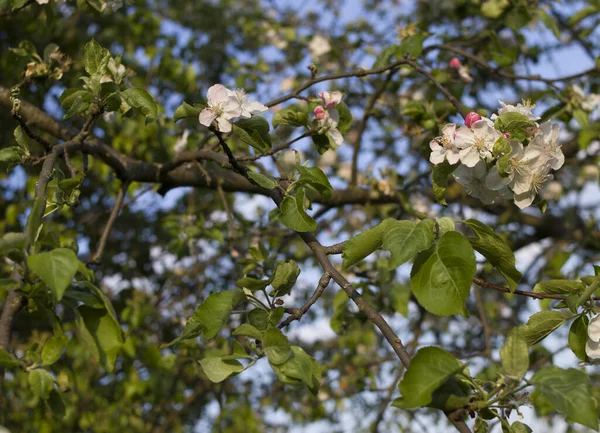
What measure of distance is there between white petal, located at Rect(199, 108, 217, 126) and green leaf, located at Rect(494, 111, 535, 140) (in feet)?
1.97

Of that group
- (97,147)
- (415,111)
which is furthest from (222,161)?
(415,111)

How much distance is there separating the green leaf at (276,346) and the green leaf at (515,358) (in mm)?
356

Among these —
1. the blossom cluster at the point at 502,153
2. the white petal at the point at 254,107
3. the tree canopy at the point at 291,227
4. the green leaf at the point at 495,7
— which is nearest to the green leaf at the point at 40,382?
the tree canopy at the point at 291,227

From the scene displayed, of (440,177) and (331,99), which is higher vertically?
(331,99)

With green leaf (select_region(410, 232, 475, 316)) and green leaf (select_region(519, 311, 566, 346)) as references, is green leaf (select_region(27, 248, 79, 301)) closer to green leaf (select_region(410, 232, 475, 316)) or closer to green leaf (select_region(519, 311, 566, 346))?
green leaf (select_region(410, 232, 475, 316))

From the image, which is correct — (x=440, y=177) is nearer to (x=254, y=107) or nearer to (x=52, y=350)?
(x=254, y=107)

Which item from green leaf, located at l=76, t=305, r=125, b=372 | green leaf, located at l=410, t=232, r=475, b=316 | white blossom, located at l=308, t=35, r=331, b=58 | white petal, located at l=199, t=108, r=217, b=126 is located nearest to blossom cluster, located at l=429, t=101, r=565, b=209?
green leaf, located at l=410, t=232, r=475, b=316

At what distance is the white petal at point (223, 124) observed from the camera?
4.63ft

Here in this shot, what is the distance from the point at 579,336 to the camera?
51.4 inches

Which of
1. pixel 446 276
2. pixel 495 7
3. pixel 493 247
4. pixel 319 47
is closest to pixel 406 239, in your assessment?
pixel 446 276

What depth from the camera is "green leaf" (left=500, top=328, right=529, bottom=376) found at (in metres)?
1.03

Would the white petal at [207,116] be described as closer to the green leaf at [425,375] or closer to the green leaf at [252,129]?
the green leaf at [252,129]

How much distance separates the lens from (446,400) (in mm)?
1020

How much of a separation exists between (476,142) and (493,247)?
247mm
